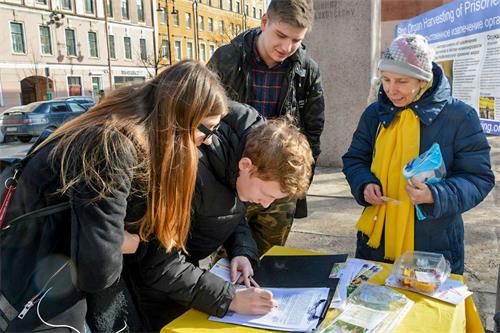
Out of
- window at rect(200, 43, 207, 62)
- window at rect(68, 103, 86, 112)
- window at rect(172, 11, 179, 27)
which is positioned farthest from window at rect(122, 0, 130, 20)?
window at rect(68, 103, 86, 112)

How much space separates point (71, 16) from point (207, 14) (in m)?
16.3

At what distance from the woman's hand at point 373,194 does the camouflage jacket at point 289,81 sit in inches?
29.7

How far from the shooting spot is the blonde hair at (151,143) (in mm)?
1227

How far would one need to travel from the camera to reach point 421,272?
162cm

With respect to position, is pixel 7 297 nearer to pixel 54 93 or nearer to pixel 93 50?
pixel 54 93

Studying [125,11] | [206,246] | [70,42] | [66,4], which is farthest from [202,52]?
[206,246]

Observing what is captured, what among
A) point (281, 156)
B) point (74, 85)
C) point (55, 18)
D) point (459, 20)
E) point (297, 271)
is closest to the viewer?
point (281, 156)

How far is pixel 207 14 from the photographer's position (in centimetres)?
4216

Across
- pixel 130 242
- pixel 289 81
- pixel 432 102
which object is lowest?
pixel 130 242

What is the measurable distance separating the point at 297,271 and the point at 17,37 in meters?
28.8

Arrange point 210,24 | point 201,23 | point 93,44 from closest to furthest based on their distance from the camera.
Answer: point 93,44 → point 201,23 → point 210,24

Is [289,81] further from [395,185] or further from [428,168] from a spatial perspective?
[428,168]

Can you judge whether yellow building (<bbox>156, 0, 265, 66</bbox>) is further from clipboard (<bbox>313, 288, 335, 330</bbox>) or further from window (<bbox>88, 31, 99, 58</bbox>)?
clipboard (<bbox>313, 288, 335, 330</bbox>)

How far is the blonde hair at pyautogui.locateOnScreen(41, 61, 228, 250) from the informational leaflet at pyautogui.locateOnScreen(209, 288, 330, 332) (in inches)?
13.5
